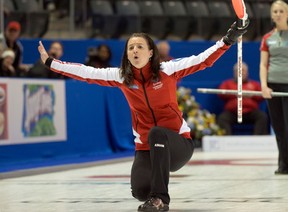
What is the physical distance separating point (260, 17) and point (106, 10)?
2944mm

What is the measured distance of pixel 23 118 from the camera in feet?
31.0

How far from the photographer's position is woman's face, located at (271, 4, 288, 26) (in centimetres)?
770

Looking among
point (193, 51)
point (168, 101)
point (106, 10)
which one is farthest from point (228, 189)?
point (106, 10)

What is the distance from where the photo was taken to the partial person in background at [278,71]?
7.78m

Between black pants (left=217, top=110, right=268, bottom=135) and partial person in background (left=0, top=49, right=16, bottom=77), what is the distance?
3812 millimetres

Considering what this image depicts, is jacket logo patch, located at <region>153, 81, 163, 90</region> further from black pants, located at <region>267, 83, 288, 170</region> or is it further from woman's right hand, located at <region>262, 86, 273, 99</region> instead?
black pants, located at <region>267, 83, 288, 170</region>

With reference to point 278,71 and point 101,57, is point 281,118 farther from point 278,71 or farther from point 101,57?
point 101,57

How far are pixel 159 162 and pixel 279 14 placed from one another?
3.15 metres

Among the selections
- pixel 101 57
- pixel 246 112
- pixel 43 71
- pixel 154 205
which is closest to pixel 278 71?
pixel 154 205

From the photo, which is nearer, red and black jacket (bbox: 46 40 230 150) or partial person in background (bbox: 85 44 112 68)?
red and black jacket (bbox: 46 40 230 150)

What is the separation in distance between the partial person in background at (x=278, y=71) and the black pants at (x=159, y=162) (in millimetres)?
2469

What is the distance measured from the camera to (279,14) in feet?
25.5

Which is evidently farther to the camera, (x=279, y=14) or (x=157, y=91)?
(x=279, y=14)

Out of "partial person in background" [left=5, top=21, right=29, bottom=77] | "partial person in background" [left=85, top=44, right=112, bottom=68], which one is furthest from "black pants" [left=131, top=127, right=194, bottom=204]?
"partial person in background" [left=85, top=44, right=112, bottom=68]
